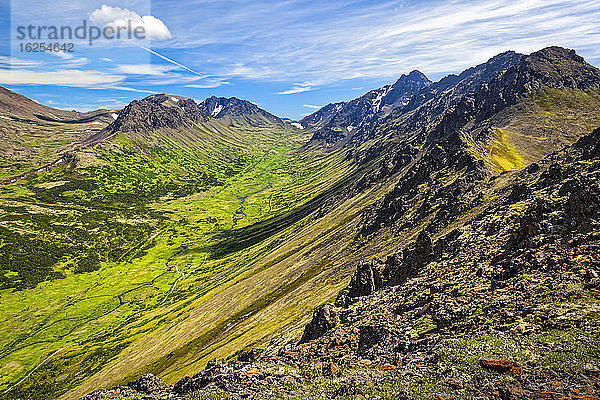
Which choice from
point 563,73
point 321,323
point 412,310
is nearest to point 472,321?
point 412,310

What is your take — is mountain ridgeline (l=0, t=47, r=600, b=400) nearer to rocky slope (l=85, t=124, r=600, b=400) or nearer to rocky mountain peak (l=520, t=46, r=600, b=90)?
rocky slope (l=85, t=124, r=600, b=400)

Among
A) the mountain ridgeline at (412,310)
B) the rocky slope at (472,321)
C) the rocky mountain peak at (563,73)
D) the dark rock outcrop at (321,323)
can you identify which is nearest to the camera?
the rocky slope at (472,321)

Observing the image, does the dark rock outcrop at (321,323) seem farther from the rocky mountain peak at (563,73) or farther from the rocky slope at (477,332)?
the rocky mountain peak at (563,73)

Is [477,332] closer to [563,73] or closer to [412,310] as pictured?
[412,310]

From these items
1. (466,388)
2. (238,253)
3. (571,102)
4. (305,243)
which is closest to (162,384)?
(466,388)

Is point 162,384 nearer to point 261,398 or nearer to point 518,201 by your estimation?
point 261,398

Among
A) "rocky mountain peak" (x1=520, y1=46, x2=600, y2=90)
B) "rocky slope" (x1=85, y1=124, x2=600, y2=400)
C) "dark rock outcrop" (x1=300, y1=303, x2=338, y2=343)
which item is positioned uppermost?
"rocky mountain peak" (x1=520, y1=46, x2=600, y2=90)

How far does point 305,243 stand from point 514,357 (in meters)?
111

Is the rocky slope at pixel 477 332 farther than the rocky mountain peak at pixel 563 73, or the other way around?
the rocky mountain peak at pixel 563 73

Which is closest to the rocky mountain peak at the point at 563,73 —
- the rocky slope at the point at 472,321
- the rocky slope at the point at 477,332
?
the rocky slope at the point at 472,321

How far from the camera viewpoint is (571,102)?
16250 cm

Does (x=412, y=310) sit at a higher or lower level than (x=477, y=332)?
lower

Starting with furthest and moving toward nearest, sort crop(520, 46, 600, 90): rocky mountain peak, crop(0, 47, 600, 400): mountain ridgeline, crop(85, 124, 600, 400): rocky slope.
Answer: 1. crop(520, 46, 600, 90): rocky mountain peak
2. crop(0, 47, 600, 400): mountain ridgeline
3. crop(85, 124, 600, 400): rocky slope

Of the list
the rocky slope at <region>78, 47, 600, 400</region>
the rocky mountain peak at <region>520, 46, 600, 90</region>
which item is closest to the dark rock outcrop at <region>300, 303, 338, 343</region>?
the rocky slope at <region>78, 47, 600, 400</region>
